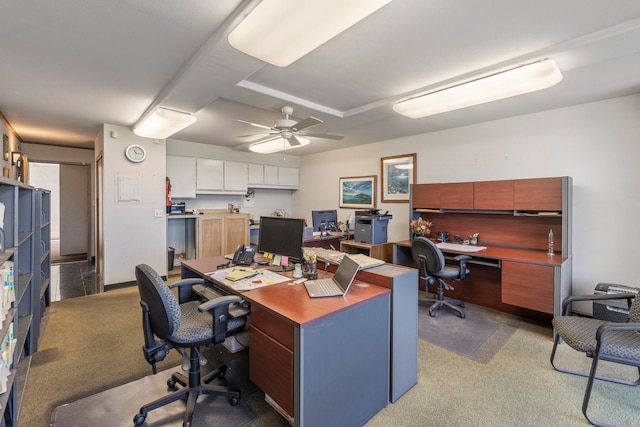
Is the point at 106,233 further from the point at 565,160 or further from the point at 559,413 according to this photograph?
the point at 565,160

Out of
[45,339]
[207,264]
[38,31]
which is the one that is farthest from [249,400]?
[38,31]

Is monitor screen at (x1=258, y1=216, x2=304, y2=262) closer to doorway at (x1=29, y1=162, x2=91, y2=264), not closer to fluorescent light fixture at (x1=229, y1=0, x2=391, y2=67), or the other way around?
fluorescent light fixture at (x1=229, y1=0, x2=391, y2=67)

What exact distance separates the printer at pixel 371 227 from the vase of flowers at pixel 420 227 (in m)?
0.36

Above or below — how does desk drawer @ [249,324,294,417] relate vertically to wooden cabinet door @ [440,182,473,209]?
below

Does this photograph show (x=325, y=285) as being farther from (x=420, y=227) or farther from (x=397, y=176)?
(x=397, y=176)

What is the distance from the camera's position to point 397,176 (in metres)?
5.11

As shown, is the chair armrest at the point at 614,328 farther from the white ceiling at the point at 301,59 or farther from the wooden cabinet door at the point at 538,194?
the white ceiling at the point at 301,59

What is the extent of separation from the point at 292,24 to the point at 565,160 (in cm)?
354

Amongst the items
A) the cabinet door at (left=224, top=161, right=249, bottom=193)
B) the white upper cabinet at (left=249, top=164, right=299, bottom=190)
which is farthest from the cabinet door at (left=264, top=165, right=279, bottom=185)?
the cabinet door at (left=224, top=161, right=249, bottom=193)

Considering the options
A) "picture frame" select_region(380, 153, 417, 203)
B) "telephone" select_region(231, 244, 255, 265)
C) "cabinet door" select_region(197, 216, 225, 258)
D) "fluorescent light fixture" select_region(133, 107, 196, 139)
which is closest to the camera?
"telephone" select_region(231, 244, 255, 265)

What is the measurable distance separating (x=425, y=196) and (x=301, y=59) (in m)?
2.79

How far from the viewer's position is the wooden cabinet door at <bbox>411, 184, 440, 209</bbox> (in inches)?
166

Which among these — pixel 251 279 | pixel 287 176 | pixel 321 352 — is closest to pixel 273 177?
pixel 287 176

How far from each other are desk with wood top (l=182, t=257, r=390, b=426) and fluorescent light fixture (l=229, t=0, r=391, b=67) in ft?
4.96
